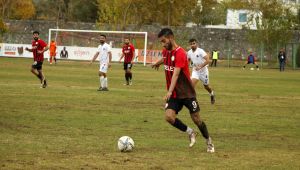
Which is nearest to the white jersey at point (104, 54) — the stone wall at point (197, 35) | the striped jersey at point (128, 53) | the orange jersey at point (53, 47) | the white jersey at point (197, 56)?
the striped jersey at point (128, 53)

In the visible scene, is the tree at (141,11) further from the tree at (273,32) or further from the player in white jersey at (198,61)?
the player in white jersey at (198,61)

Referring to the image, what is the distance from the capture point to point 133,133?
49.7 ft

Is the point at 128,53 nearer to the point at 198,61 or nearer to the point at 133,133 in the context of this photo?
the point at 198,61

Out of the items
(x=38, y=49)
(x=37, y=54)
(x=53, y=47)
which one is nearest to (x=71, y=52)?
(x=53, y=47)

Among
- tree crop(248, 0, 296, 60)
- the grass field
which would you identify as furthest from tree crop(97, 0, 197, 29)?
the grass field

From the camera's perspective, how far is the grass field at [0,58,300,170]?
1159 cm

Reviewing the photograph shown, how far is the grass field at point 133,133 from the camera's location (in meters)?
11.6

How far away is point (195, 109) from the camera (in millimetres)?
13000

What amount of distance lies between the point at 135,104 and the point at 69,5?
7467 cm

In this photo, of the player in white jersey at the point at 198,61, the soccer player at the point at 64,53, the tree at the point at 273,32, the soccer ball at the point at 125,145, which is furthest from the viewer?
the tree at the point at 273,32

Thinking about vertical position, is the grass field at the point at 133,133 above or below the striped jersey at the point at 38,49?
below

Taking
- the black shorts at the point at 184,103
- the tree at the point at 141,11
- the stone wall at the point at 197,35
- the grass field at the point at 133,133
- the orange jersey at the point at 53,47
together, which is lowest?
the grass field at the point at 133,133

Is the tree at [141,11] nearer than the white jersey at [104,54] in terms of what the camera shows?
No

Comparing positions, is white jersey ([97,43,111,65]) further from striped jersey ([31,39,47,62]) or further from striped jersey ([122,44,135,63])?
striped jersey ([122,44,135,63])
